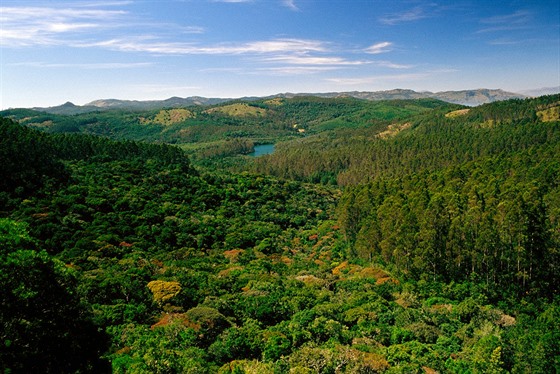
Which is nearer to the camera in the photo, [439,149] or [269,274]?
[269,274]

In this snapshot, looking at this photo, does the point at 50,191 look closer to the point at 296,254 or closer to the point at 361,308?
the point at 296,254

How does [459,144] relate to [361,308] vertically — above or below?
above

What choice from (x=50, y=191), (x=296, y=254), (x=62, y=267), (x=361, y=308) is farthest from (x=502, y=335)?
(x=50, y=191)

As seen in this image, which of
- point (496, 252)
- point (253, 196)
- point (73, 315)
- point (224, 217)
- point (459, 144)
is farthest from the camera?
point (459, 144)

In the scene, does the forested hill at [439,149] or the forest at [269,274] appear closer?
the forest at [269,274]

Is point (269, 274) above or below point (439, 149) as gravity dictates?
below

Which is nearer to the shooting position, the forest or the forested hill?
the forest

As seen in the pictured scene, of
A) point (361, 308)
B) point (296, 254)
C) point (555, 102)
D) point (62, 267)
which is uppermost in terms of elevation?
point (555, 102)

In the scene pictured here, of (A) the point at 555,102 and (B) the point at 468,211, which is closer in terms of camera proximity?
(B) the point at 468,211
